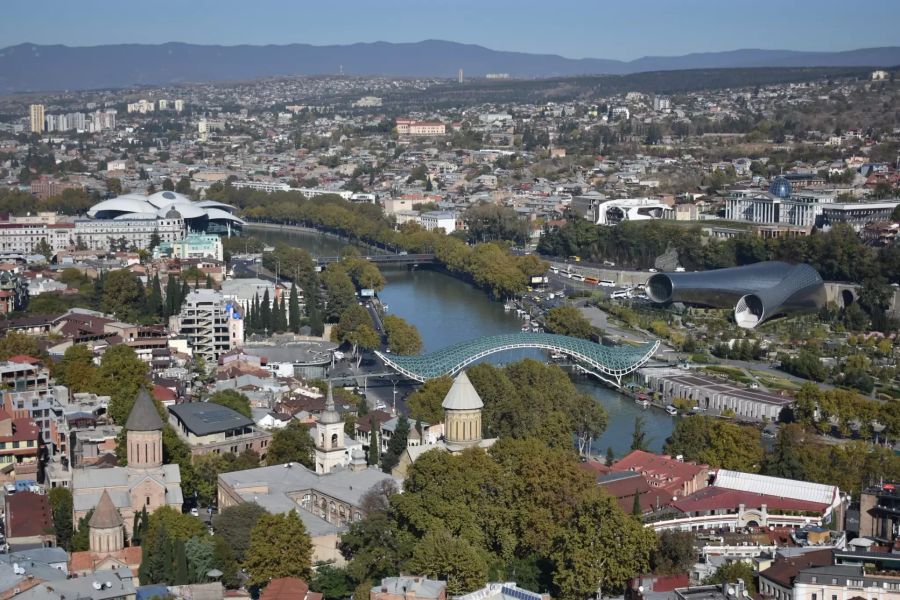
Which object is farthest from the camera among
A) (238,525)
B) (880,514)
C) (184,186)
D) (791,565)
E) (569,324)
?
(184,186)

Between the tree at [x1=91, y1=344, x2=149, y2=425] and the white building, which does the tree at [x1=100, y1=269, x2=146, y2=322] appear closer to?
the tree at [x1=91, y1=344, x2=149, y2=425]

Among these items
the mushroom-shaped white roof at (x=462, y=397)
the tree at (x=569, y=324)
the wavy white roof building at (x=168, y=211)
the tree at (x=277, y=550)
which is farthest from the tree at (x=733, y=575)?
the wavy white roof building at (x=168, y=211)

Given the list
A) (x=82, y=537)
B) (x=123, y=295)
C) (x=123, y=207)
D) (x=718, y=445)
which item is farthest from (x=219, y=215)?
(x=82, y=537)

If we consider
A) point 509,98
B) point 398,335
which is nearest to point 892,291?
point 398,335

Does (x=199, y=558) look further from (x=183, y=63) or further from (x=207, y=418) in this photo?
(x=183, y=63)

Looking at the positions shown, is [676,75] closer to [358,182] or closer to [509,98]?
[509,98]

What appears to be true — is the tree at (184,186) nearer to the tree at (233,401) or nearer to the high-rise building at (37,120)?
the high-rise building at (37,120)

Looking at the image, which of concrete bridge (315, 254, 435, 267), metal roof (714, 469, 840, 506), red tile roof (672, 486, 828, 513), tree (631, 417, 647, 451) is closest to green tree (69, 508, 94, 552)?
red tile roof (672, 486, 828, 513)
